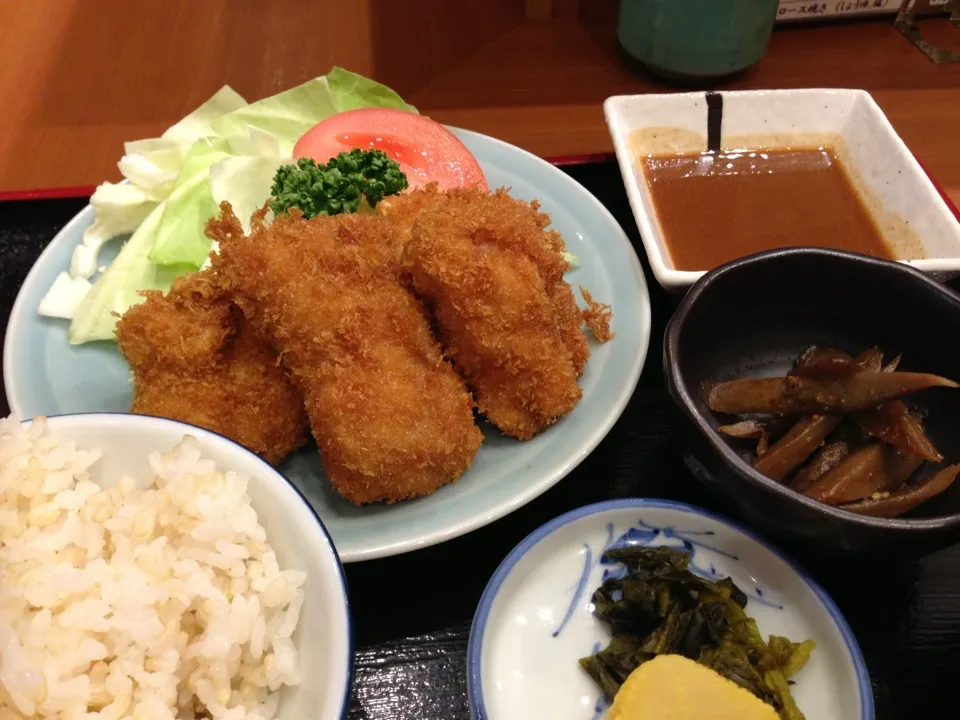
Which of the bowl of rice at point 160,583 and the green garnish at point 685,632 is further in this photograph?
the green garnish at point 685,632

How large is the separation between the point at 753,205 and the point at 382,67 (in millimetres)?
1861

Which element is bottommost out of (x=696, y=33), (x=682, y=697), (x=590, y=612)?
(x=590, y=612)

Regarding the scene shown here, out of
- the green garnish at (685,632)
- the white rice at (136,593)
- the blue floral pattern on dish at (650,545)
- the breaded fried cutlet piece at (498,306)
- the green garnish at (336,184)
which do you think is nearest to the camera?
the white rice at (136,593)

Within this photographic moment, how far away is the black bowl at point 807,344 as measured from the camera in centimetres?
132

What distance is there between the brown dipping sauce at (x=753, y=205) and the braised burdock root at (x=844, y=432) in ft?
1.74

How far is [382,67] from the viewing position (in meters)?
3.24

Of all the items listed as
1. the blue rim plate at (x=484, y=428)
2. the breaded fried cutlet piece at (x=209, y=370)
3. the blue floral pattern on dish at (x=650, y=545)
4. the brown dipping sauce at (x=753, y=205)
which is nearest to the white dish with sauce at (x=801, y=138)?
the brown dipping sauce at (x=753, y=205)

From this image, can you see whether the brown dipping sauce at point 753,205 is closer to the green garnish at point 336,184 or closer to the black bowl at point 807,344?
the black bowl at point 807,344

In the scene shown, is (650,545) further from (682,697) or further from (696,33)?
(696,33)

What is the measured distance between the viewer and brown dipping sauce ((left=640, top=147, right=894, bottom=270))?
209 cm

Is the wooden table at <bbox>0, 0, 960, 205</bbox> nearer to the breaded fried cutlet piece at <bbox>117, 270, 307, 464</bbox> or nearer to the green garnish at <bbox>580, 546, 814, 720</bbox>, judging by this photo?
the breaded fried cutlet piece at <bbox>117, 270, 307, 464</bbox>

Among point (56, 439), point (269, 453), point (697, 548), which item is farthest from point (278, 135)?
point (697, 548)

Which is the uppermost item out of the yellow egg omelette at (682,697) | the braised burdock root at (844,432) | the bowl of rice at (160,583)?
the bowl of rice at (160,583)

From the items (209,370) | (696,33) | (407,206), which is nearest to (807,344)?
(407,206)
